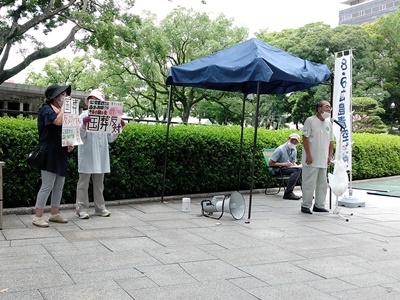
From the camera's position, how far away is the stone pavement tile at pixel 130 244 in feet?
15.7

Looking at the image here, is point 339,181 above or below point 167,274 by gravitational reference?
above

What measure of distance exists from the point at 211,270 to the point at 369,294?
4.58ft

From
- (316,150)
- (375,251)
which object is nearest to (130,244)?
(375,251)

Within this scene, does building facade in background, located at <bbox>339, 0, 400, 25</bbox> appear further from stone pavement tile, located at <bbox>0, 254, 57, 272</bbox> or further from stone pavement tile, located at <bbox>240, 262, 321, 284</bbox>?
stone pavement tile, located at <bbox>0, 254, 57, 272</bbox>

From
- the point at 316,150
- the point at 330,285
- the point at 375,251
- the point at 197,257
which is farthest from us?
the point at 316,150

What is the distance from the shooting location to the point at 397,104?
120ft

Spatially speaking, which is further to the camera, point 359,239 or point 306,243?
point 359,239

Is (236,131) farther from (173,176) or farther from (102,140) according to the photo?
(102,140)

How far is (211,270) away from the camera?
13.5 ft

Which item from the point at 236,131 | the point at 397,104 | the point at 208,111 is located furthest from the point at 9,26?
the point at 397,104

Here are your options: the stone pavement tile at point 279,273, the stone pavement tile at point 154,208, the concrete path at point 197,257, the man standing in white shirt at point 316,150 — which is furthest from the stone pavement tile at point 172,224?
the man standing in white shirt at point 316,150

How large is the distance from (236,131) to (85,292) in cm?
674

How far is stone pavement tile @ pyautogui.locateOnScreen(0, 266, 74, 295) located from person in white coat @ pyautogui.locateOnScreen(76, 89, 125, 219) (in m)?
2.35

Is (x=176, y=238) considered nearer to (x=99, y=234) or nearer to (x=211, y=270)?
(x=99, y=234)
